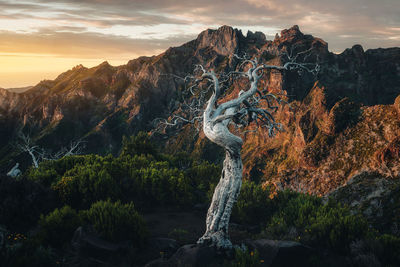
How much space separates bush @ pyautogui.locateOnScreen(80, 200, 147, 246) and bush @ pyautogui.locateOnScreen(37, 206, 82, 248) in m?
0.52

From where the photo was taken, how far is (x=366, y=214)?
30.5 meters

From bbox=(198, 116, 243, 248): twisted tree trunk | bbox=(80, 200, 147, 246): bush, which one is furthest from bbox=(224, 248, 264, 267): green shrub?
bbox=(80, 200, 147, 246): bush

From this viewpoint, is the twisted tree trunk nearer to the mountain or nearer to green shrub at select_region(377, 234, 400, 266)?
the mountain

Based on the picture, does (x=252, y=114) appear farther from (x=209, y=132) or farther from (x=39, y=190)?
(x=39, y=190)

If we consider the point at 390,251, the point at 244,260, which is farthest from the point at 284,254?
the point at 390,251

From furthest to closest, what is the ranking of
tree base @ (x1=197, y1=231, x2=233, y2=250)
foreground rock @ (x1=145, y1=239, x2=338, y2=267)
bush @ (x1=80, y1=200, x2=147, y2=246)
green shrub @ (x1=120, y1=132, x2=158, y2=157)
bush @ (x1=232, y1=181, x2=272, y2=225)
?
green shrub @ (x1=120, y1=132, x2=158, y2=157)
bush @ (x1=232, y1=181, x2=272, y2=225)
bush @ (x1=80, y1=200, x2=147, y2=246)
tree base @ (x1=197, y1=231, x2=233, y2=250)
foreground rock @ (x1=145, y1=239, x2=338, y2=267)

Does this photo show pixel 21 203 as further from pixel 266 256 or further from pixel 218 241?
pixel 266 256

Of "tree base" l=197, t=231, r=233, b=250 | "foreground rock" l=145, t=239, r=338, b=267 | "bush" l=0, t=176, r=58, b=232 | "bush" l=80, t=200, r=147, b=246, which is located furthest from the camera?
"bush" l=0, t=176, r=58, b=232

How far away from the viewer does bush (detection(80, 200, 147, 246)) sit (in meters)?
11.3

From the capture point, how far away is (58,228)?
1174cm

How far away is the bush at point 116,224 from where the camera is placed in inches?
445

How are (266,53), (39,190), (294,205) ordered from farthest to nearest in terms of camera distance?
(266,53) < (294,205) < (39,190)

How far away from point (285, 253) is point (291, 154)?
10160 cm

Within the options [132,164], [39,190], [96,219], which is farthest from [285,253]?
[132,164]
